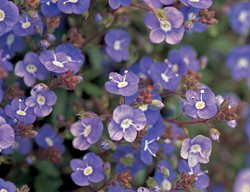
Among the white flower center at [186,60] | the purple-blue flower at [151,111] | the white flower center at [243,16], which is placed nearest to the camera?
the purple-blue flower at [151,111]

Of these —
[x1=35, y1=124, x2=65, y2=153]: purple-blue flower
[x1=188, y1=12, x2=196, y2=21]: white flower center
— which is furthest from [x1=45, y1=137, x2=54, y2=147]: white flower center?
[x1=188, y1=12, x2=196, y2=21]: white flower center

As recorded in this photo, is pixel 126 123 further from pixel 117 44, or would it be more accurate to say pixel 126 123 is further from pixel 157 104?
pixel 117 44

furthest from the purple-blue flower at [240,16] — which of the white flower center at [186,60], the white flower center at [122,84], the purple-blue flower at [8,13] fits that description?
the purple-blue flower at [8,13]

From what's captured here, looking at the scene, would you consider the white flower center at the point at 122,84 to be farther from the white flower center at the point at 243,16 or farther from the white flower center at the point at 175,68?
the white flower center at the point at 243,16

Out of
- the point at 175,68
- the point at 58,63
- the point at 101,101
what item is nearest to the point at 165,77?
the point at 175,68

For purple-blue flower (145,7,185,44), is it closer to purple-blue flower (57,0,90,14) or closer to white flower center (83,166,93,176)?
purple-blue flower (57,0,90,14)

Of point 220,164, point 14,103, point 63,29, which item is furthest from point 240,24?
point 14,103

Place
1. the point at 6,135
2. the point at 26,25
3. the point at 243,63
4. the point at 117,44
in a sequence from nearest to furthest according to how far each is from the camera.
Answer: the point at 6,135, the point at 26,25, the point at 117,44, the point at 243,63
